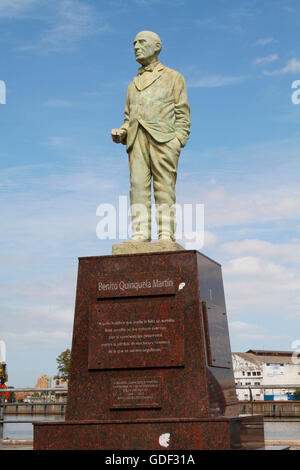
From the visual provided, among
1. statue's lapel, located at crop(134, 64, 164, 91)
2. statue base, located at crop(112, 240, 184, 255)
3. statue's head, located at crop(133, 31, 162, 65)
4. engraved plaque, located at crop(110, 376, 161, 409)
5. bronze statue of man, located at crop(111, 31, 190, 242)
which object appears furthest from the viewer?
statue's head, located at crop(133, 31, 162, 65)

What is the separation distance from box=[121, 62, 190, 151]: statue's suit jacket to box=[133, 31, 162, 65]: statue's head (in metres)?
0.17

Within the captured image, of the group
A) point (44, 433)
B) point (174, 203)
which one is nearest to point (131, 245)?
point (174, 203)

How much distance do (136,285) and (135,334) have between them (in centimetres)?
58

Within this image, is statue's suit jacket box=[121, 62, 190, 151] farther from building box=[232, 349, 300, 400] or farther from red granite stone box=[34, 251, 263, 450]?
building box=[232, 349, 300, 400]

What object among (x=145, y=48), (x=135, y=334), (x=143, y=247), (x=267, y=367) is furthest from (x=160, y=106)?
(x=267, y=367)

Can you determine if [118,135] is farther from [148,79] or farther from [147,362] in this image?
[147,362]

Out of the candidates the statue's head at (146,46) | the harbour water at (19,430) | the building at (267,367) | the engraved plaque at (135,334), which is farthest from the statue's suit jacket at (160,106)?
the building at (267,367)

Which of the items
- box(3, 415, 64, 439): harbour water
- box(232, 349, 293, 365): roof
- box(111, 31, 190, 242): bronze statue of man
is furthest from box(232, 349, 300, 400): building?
box(111, 31, 190, 242): bronze statue of man

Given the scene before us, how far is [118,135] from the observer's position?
887 cm

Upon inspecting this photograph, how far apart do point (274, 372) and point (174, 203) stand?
159 feet

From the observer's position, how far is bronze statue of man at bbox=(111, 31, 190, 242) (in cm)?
858

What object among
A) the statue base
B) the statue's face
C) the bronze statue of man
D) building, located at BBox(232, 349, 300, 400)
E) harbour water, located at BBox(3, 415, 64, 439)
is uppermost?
building, located at BBox(232, 349, 300, 400)

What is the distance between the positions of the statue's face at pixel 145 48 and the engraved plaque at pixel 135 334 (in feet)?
10.9

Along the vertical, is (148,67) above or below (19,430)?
above
